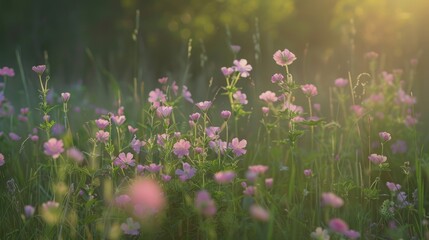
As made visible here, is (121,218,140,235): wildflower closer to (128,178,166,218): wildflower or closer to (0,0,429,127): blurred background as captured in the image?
(128,178,166,218): wildflower

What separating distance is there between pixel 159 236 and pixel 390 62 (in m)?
7.12

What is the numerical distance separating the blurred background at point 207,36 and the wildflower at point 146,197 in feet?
8.51

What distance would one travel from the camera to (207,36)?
10352 millimetres

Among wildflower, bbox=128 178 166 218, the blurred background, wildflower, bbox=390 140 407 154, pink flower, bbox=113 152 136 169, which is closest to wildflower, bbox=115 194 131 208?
wildflower, bbox=128 178 166 218

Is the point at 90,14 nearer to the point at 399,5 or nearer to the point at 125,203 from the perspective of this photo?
the point at 399,5

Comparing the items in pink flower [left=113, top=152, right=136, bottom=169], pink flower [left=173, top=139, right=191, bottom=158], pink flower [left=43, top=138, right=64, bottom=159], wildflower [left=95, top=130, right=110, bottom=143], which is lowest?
pink flower [left=113, top=152, right=136, bottom=169]

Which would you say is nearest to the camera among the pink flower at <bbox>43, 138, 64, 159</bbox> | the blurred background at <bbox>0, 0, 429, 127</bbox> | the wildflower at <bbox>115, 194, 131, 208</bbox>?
the pink flower at <bbox>43, 138, 64, 159</bbox>

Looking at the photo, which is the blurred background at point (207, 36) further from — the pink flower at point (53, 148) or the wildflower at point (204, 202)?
the wildflower at point (204, 202)

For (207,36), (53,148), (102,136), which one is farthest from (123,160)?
(207,36)

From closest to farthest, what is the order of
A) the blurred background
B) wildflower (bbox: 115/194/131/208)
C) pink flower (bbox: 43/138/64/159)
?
pink flower (bbox: 43/138/64/159) < wildflower (bbox: 115/194/131/208) < the blurred background

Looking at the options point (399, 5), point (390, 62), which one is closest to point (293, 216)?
point (399, 5)

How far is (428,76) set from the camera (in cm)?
861

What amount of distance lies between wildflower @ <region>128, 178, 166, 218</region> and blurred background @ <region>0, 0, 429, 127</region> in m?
2.59

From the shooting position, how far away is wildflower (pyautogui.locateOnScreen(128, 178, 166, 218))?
5.69 ft
